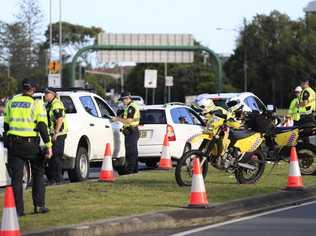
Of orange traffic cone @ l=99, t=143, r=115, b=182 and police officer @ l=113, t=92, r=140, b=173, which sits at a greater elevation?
police officer @ l=113, t=92, r=140, b=173

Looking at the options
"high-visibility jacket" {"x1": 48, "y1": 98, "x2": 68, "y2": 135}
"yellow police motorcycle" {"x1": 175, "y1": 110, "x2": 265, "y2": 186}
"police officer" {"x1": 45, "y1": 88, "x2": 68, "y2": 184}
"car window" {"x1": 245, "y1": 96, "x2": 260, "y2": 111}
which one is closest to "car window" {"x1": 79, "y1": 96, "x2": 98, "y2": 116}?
"police officer" {"x1": 45, "y1": 88, "x2": 68, "y2": 184}

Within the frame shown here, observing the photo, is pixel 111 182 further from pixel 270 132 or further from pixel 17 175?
pixel 17 175

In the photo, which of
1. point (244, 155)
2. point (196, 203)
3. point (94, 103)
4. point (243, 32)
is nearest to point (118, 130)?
point (94, 103)

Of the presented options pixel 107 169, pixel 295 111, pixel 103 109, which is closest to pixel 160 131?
pixel 103 109

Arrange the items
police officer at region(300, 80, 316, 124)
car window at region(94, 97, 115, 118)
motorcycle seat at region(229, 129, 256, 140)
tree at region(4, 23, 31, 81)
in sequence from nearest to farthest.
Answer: motorcycle seat at region(229, 129, 256, 140) < car window at region(94, 97, 115, 118) < police officer at region(300, 80, 316, 124) < tree at region(4, 23, 31, 81)

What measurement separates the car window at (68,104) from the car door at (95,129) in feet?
0.93

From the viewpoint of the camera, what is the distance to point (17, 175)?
10523 mm

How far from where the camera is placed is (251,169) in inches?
581

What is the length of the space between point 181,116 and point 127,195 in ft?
22.8

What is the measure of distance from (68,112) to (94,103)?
1.04 m

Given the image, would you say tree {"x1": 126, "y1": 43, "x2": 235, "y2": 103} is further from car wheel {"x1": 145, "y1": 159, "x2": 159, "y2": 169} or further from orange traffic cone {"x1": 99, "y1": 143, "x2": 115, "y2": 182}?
orange traffic cone {"x1": 99, "y1": 143, "x2": 115, "y2": 182}

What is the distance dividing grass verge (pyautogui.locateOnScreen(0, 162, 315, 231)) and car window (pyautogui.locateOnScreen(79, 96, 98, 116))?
1607mm


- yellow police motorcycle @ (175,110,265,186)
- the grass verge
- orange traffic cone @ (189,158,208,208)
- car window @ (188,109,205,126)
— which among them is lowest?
the grass verge

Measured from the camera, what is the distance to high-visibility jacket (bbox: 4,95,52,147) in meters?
10.5
